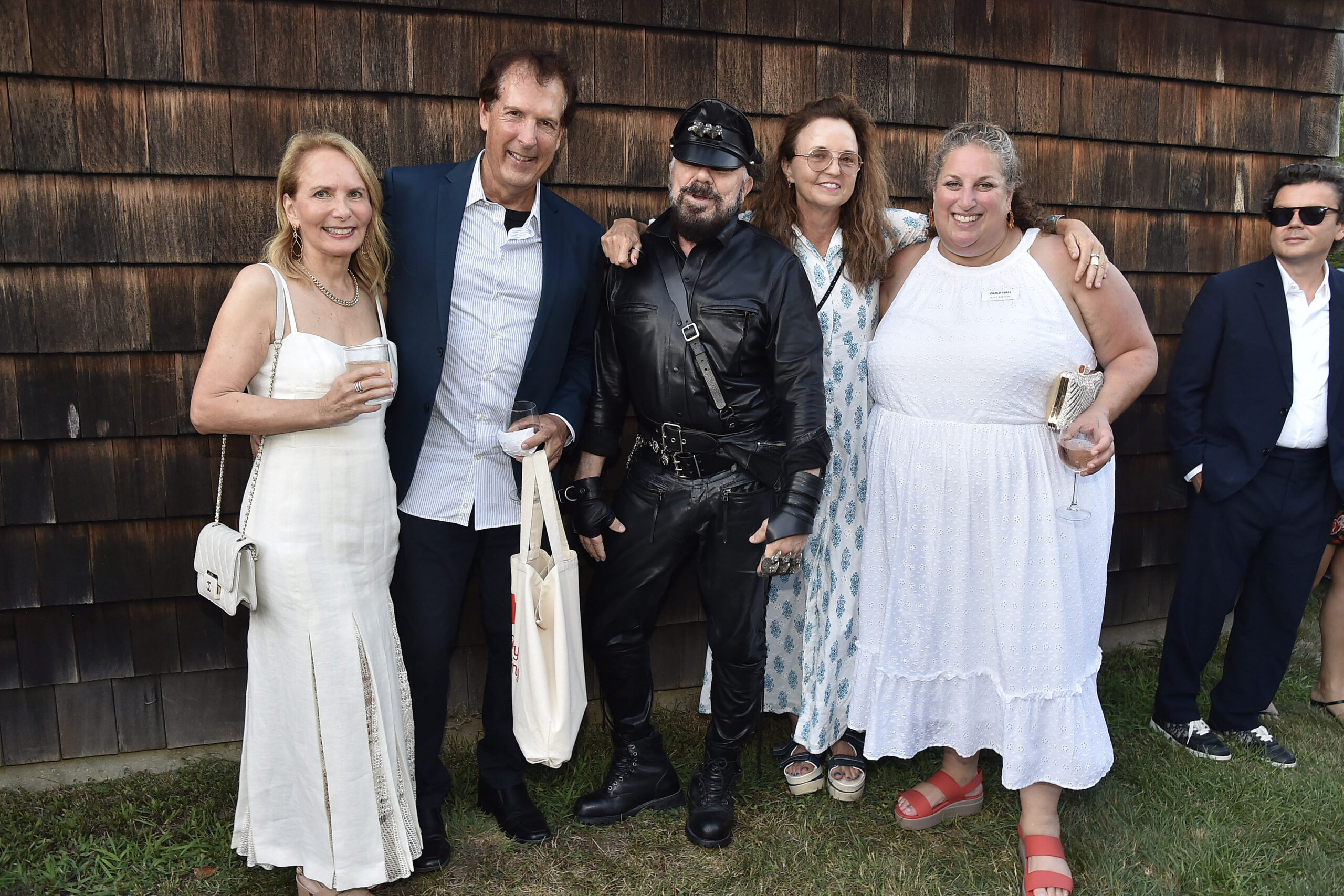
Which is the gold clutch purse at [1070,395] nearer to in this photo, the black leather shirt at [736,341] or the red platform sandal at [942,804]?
the black leather shirt at [736,341]

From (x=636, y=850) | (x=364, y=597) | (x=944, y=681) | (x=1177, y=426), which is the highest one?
(x=1177, y=426)

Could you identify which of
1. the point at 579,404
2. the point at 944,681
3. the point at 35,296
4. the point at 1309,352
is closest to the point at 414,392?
the point at 579,404

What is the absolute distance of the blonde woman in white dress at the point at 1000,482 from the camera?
2.63m

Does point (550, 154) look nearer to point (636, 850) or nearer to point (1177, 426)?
point (636, 850)

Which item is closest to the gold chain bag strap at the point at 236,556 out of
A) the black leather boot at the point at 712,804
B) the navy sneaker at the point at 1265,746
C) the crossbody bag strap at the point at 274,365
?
the crossbody bag strap at the point at 274,365

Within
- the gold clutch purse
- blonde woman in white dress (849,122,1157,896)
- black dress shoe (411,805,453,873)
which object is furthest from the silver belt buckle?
→ black dress shoe (411,805,453,873)

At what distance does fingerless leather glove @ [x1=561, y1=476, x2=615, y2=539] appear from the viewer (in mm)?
2836

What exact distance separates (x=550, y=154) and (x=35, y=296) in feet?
5.48

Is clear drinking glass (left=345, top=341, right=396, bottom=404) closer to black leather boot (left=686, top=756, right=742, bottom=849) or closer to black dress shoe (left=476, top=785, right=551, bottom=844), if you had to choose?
black dress shoe (left=476, top=785, right=551, bottom=844)

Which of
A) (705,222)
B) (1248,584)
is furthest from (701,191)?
(1248,584)

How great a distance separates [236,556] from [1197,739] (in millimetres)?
3397

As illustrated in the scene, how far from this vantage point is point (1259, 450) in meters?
3.38

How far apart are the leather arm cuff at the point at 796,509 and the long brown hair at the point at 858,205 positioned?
685 millimetres

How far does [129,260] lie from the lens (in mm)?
2936
